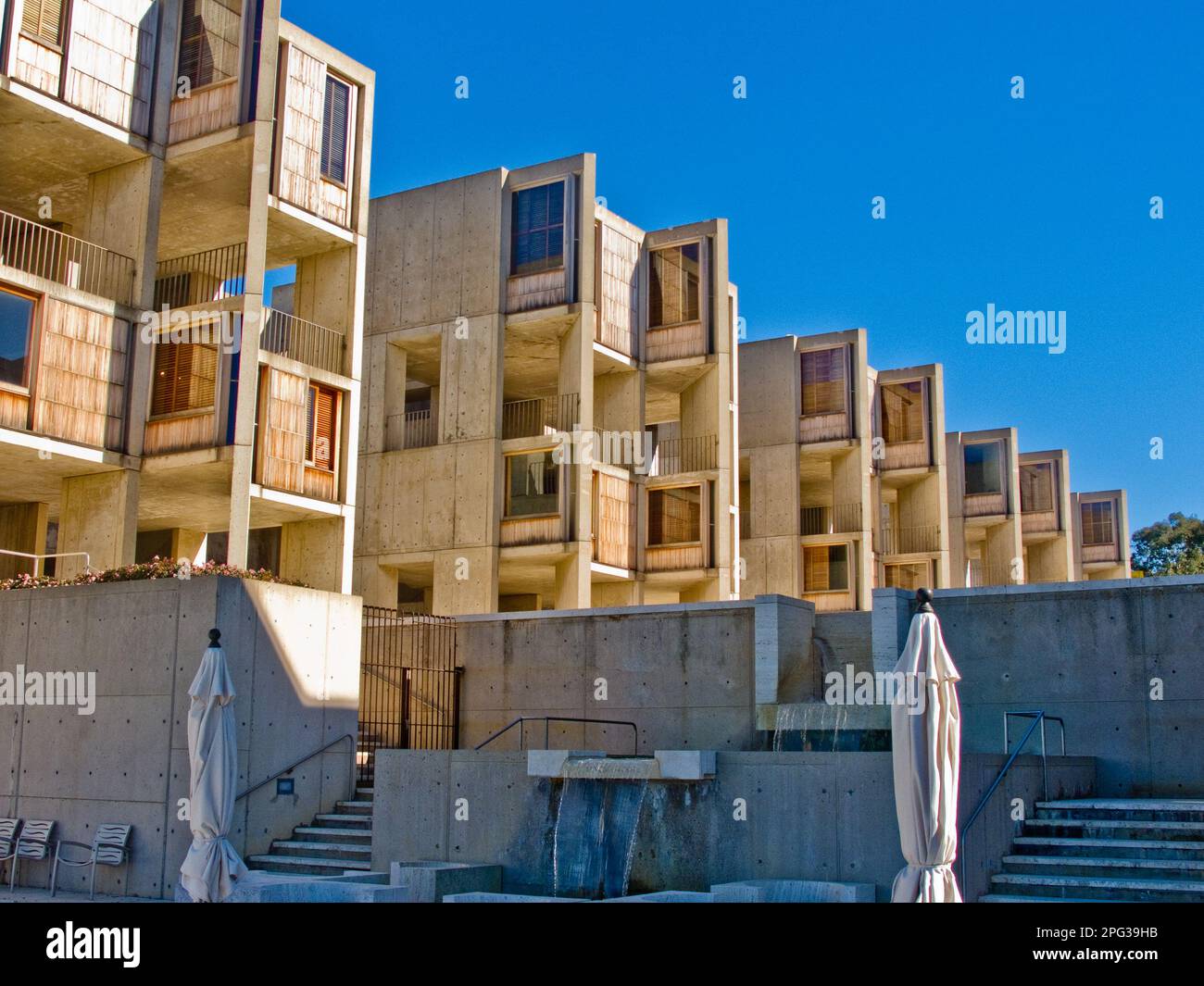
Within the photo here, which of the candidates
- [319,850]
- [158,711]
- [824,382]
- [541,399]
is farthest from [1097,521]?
[158,711]

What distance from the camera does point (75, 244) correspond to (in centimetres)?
2620

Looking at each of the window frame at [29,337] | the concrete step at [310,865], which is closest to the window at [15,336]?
the window frame at [29,337]

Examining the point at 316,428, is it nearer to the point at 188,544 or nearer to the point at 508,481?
the point at 188,544

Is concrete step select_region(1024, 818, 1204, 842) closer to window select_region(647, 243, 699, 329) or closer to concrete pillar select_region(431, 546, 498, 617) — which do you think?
concrete pillar select_region(431, 546, 498, 617)

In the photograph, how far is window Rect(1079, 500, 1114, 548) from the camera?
6378 centimetres

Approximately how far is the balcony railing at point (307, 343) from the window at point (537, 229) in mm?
7659

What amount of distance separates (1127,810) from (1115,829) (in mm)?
543

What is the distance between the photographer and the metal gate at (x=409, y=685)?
24.2 metres

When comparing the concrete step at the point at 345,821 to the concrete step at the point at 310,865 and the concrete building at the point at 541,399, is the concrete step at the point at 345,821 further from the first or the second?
the concrete building at the point at 541,399

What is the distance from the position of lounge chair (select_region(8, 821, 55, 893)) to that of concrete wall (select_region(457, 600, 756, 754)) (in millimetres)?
7019

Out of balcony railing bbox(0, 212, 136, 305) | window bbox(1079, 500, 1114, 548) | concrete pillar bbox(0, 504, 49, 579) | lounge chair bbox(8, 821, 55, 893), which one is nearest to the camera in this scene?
lounge chair bbox(8, 821, 55, 893)

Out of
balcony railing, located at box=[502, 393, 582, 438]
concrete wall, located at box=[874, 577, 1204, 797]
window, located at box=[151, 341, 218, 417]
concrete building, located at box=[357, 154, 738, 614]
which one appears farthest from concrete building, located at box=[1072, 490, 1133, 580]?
window, located at box=[151, 341, 218, 417]

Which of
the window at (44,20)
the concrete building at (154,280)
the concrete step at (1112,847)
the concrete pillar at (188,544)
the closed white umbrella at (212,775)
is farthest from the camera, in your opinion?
the concrete pillar at (188,544)

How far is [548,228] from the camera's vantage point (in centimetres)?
3469
